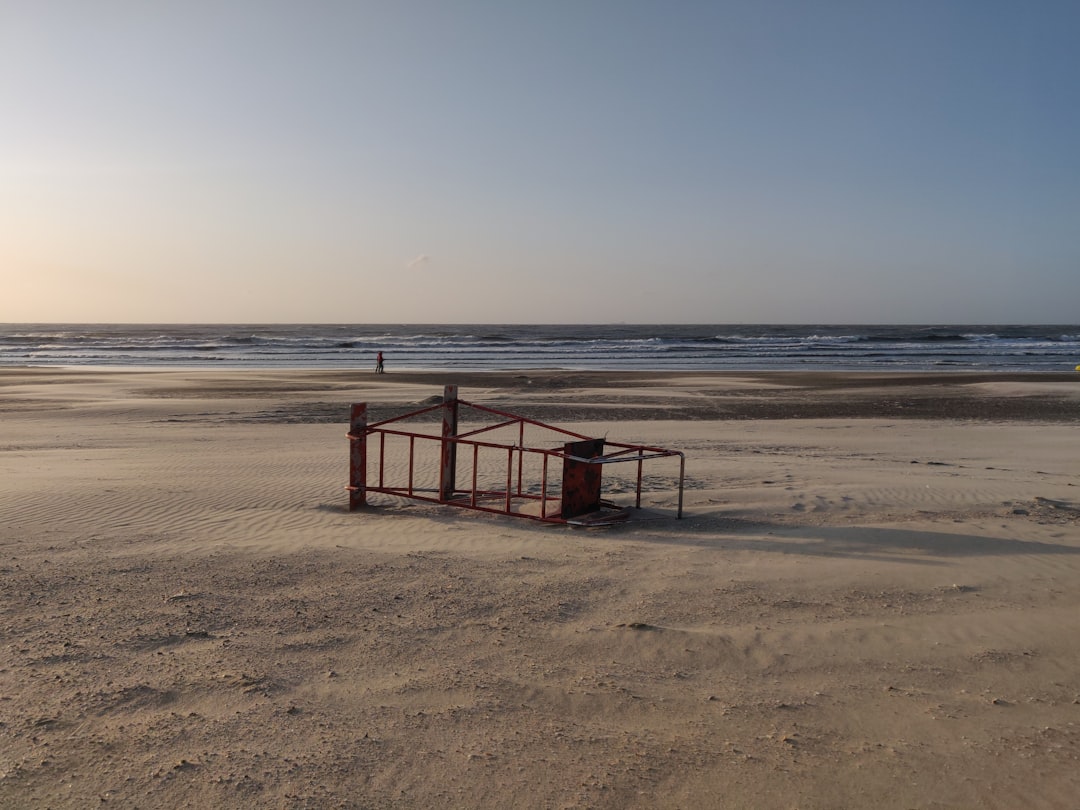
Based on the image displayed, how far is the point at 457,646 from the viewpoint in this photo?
5.23 m

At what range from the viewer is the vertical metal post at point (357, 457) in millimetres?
9414

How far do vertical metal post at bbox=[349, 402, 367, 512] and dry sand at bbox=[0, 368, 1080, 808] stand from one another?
0.29 meters

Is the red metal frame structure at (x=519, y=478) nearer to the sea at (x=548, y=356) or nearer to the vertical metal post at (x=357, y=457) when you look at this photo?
the vertical metal post at (x=357, y=457)

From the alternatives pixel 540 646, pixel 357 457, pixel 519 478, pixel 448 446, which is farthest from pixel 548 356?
pixel 540 646

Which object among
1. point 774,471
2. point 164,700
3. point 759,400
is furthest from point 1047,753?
point 759,400

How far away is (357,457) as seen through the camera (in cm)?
947

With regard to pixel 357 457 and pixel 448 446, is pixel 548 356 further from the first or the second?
pixel 357 457

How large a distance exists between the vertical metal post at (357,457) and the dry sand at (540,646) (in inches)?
11.4

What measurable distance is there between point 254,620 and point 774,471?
8259mm

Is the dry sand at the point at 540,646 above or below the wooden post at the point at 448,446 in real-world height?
below

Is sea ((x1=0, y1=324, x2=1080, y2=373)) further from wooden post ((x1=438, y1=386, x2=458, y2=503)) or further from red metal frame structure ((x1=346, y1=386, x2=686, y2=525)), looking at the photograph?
wooden post ((x1=438, y1=386, x2=458, y2=503))

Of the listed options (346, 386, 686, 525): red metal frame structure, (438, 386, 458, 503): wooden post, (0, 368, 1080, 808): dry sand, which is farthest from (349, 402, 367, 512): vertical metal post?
(438, 386, 458, 503): wooden post

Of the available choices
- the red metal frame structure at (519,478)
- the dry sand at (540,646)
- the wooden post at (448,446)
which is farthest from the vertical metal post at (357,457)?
the wooden post at (448,446)

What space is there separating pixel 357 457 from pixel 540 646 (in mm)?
4846
